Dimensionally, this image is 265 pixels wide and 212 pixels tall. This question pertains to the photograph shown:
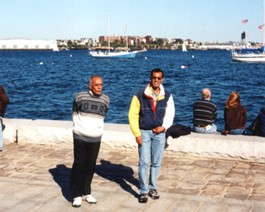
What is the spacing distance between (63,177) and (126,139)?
182cm

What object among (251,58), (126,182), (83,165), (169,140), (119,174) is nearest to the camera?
(83,165)

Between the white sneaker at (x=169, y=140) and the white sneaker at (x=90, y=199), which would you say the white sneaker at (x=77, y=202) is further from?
the white sneaker at (x=169, y=140)

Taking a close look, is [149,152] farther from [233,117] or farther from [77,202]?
[233,117]

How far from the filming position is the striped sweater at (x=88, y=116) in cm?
602

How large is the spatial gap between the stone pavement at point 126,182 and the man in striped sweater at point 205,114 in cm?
97

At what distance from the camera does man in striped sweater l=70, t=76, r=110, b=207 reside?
6027mm

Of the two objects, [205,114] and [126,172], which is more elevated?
[205,114]

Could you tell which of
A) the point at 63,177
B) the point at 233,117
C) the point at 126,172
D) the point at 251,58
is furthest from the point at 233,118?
the point at 251,58

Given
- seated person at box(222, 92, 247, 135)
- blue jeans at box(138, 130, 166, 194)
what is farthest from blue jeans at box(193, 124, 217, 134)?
blue jeans at box(138, 130, 166, 194)

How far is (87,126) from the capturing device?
6.03 meters

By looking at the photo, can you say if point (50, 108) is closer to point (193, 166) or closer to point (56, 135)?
point (56, 135)

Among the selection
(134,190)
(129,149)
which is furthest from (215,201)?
(129,149)

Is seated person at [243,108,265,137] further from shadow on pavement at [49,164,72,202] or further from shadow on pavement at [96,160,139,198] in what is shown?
shadow on pavement at [49,164,72,202]

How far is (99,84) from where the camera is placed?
601 centimetres
